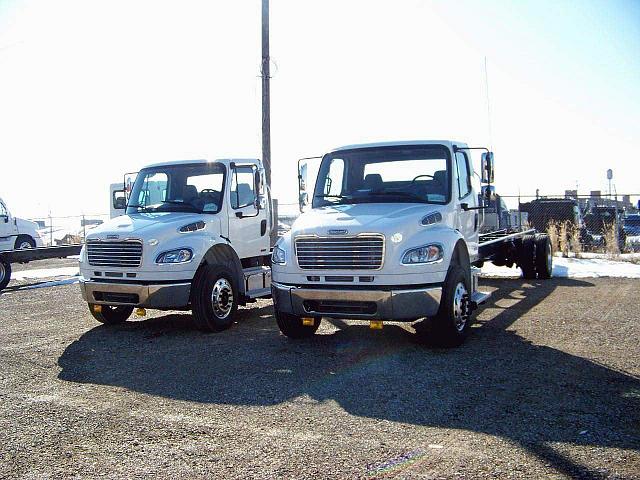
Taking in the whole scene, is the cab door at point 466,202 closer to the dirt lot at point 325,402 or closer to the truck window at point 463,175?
the truck window at point 463,175

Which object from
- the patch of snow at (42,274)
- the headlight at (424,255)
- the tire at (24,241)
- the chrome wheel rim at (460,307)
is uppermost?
the tire at (24,241)

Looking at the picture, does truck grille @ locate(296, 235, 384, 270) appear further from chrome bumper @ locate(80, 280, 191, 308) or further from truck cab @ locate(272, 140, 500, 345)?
chrome bumper @ locate(80, 280, 191, 308)

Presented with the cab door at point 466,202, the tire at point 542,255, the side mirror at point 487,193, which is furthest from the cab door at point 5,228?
the side mirror at point 487,193

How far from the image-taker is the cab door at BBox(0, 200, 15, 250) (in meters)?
21.2

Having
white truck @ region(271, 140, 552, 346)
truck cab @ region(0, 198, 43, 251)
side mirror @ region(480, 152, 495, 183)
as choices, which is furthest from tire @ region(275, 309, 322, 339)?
truck cab @ region(0, 198, 43, 251)

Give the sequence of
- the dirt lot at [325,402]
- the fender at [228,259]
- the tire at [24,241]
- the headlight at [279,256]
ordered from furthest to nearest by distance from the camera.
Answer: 1. the tire at [24,241]
2. the fender at [228,259]
3. the headlight at [279,256]
4. the dirt lot at [325,402]

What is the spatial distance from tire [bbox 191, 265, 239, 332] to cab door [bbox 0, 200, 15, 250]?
14.4 m

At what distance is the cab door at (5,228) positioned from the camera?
69.4 ft

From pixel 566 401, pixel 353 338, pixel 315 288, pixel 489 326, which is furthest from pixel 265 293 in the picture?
pixel 566 401

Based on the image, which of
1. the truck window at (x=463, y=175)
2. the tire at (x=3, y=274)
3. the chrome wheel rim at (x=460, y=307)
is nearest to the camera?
the chrome wheel rim at (x=460, y=307)

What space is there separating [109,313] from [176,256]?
1.92 metres

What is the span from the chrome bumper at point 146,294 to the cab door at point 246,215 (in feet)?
4.89

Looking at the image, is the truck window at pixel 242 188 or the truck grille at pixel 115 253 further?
the truck window at pixel 242 188

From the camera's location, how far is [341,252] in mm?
7648
